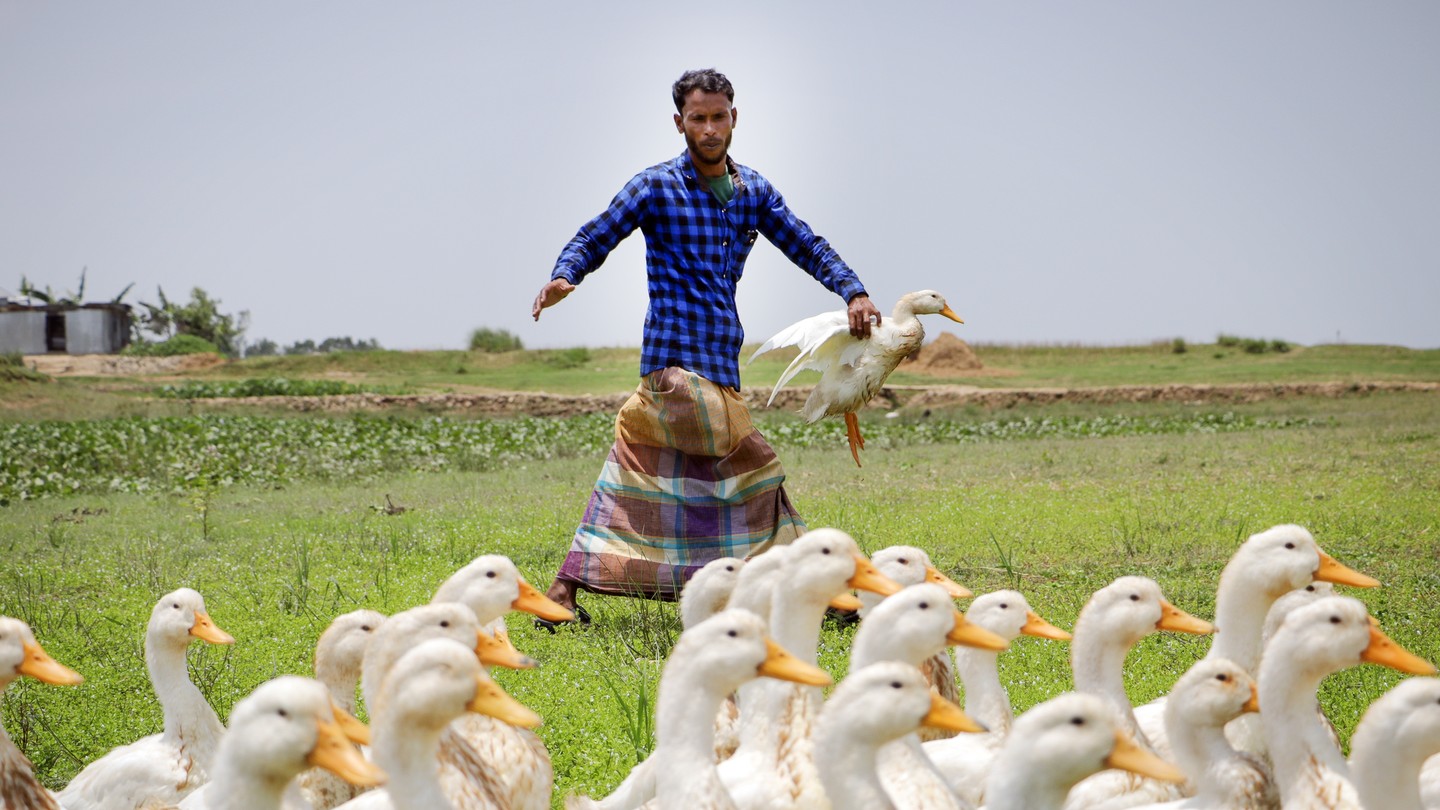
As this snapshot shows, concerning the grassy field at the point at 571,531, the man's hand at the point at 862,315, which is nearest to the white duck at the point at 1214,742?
the grassy field at the point at 571,531

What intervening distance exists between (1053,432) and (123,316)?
37865 mm

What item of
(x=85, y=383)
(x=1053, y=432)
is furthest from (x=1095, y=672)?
(x=85, y=383)

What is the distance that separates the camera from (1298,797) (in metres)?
3.09

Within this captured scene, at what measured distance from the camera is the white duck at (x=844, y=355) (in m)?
5.97

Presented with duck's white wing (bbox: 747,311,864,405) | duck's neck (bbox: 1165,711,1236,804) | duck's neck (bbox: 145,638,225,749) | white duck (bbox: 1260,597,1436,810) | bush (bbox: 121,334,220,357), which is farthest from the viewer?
bush (bbox: 121,334,220,357)

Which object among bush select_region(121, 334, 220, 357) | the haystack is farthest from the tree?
the haystack

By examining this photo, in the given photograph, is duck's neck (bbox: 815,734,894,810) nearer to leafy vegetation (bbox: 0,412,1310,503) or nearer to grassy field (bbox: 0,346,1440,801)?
grassy field (bbox: 0,346,1440,801)

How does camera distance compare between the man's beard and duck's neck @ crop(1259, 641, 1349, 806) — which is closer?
duck's neck @ crop(1259, 641, 1349, 806)

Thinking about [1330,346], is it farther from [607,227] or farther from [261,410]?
[607,227]

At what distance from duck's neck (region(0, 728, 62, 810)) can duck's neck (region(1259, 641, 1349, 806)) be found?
3150 mm

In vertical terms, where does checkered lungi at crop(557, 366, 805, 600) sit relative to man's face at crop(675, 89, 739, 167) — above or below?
below

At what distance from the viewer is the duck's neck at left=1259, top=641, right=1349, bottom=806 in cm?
312

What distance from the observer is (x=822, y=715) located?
2.91 metres

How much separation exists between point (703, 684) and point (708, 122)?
3.20m
